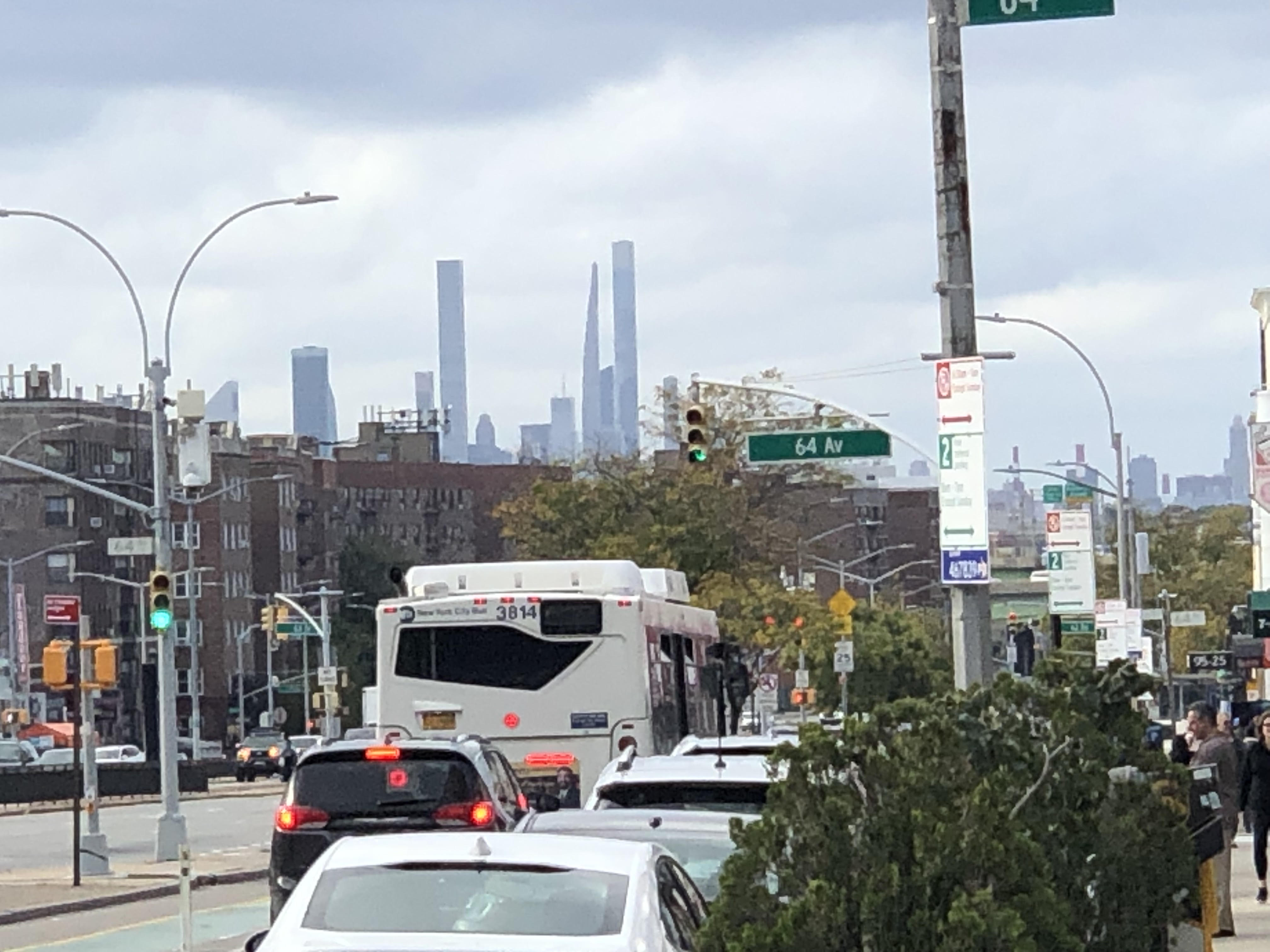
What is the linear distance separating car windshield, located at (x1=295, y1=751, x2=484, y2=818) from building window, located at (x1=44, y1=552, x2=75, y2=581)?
105775mm

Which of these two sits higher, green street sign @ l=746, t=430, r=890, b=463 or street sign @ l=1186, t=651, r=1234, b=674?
green street sign @ l=746, t=430, r=890, b=463

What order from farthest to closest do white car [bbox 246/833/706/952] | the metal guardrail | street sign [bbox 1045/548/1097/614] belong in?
the metal guardrail < street sign [bbox 1045/548/1097/614] < white car [bbox 246/833/706/952]

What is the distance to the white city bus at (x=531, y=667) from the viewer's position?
28797 mm

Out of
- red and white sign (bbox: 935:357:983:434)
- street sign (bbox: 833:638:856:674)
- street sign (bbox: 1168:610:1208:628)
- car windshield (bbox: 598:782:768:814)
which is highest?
red and white sign (bbox: 935:357:983:434)

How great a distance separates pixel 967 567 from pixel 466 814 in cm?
530

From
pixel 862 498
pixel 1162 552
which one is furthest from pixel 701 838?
pixel 862 498

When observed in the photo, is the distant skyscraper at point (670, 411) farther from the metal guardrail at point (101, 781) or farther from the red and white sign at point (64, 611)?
the red and white sign at point (64, 611)

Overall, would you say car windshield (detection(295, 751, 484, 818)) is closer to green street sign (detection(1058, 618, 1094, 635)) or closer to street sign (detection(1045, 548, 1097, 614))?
street sign (detection(1045, 548, 1097, 614))

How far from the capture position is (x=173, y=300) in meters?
38.0

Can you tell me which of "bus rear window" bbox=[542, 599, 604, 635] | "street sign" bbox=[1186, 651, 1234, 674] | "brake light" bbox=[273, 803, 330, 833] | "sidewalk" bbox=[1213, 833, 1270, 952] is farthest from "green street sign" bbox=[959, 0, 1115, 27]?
"street sign" bbox=[1186, 651, 1234, 674]

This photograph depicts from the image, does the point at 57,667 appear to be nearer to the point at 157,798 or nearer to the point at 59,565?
the point at 157,798

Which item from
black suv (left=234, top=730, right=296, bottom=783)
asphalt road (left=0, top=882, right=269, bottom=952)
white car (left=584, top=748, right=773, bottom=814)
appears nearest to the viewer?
white car (left=584, top=748, right=773, bottom=814)

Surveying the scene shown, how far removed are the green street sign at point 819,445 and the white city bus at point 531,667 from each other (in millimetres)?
3199

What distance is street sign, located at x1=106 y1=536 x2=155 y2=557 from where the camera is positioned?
37438 millimetres
